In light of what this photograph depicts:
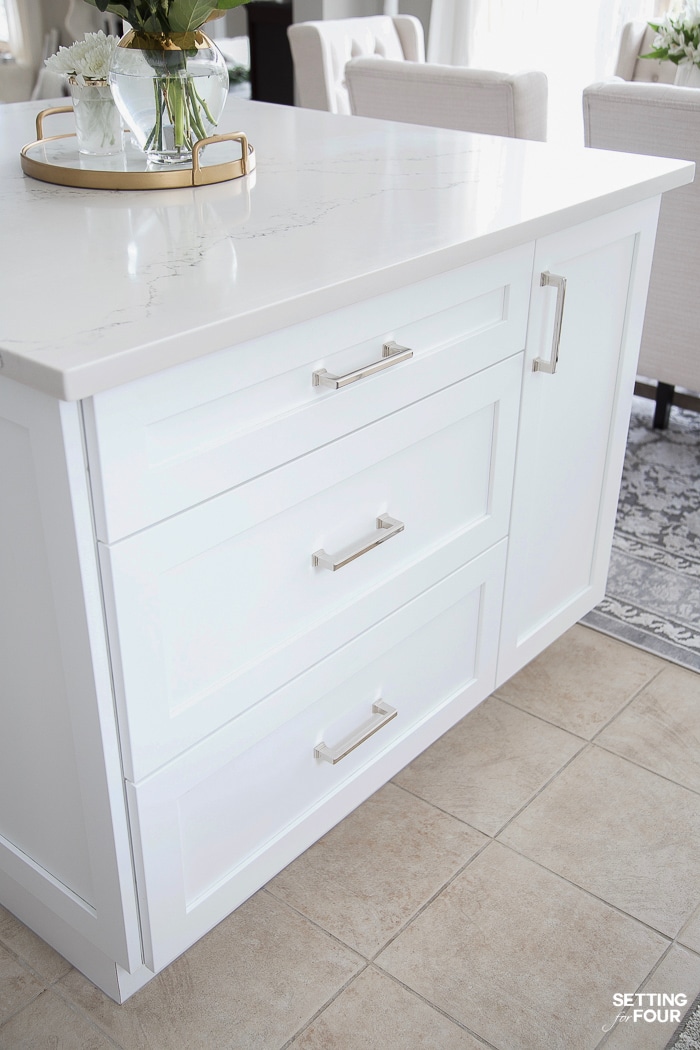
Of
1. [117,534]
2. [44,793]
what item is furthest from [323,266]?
[44,793]

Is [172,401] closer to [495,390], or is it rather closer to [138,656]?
[138,656]

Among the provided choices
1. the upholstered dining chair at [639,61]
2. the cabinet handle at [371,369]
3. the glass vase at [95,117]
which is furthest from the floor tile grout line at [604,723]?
the upholstered dining chair at [639,61]

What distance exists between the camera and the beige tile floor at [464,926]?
47.8 inches

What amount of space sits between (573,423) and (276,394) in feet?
2.36

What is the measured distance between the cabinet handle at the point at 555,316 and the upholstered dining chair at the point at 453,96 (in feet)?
2.88

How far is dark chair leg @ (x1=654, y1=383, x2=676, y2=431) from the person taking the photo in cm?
261

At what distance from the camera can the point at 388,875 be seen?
4.67 ft

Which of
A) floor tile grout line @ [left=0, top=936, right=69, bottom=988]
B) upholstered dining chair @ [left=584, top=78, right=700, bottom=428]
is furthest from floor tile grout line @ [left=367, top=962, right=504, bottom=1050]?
upholstered dining chair @ [left=584, top=78, right=700, bottom=428]

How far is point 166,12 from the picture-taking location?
1204 millimetres

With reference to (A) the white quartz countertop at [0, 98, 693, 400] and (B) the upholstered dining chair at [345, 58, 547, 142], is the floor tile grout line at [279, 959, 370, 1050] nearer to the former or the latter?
(A) the white quartz countertop at [0, 98, 693, 400]

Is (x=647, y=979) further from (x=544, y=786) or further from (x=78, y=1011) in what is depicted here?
(x=78, y=1011)

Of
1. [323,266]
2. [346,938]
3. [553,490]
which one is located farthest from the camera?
[553,490]

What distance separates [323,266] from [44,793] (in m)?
0.68

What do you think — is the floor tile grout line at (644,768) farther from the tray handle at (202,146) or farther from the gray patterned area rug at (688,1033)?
the tray handle at (202,146)
